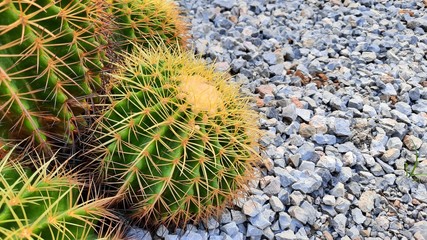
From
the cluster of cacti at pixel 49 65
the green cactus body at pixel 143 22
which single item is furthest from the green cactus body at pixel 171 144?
the green cactus body at pixel 143 22

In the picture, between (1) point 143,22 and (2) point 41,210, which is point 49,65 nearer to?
(2) point 41,210

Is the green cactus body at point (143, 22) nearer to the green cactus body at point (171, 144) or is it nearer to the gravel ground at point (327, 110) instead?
the gravel ground at point (327, 110)

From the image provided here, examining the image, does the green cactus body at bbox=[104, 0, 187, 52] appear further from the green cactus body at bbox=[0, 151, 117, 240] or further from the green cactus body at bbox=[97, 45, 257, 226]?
the green cactus body at bbox=[0, 151, 117, 240]

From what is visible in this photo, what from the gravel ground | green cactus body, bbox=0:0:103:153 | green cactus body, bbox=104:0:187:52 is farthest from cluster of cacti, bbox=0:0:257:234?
green cactus body, bbox=104:0:187:52

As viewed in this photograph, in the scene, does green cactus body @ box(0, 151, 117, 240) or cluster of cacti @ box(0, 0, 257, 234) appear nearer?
green cactus body @ box(0, 151, 117, 240)

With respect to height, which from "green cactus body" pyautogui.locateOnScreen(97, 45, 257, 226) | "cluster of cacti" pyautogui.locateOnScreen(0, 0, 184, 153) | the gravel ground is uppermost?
"cluster of cacti" pyautogui.locateOnScreen(0, 0, 184, 153)

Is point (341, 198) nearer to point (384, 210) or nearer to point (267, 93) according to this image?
point (384, 210)

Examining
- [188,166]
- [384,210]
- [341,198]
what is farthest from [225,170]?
[384,210]

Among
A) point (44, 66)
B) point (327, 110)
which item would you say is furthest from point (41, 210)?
point (327, 110)
